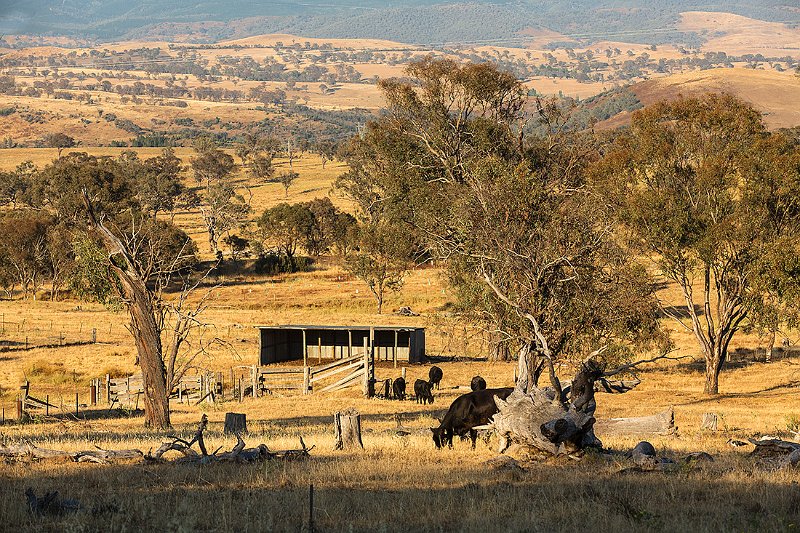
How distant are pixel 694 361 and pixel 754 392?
952 cm

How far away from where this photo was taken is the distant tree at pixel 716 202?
119ft

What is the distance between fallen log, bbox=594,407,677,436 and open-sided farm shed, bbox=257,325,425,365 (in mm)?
27327

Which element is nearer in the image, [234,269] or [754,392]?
[754,392]

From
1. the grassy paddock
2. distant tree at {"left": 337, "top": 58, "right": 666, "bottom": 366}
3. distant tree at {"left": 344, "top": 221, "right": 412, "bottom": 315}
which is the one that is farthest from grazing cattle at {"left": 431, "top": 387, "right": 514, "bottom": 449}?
distant tree at {"left": 344, "top": 221, "right": 412, "bottom": 315}

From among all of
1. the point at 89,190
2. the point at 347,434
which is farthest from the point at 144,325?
the point at 89,190

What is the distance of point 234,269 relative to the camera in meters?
91.1

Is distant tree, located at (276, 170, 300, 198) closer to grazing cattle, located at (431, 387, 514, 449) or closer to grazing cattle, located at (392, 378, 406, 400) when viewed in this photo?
grazing cattle, located at (392, 378, 406, 400)

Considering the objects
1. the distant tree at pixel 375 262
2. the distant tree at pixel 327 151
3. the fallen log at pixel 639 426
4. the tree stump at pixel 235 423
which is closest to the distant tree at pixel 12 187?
the distant tree at pixel 327 151

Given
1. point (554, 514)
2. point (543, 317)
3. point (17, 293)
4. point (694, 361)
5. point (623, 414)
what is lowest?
point (17, 293)

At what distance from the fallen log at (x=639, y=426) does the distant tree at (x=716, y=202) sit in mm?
16324

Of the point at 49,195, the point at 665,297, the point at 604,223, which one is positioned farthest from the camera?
the point at 49,195

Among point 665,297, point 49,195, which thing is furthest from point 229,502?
point 49,195

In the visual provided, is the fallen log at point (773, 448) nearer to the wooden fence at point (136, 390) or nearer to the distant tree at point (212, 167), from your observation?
the wooden fence at point (136, 390)

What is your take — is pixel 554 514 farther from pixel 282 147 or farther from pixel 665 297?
pixel 282 147
